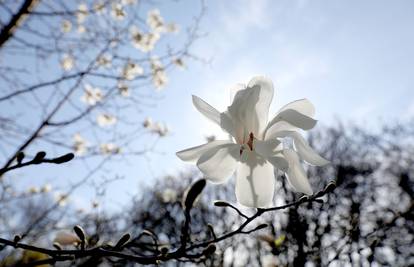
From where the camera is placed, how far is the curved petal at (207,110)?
3.32 ft

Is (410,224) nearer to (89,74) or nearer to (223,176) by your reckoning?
(89,74)

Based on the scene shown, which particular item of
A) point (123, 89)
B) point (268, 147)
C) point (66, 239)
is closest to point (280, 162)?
point (268, 147)

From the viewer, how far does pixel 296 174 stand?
0.97 m

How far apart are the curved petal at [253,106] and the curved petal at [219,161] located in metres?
0.08

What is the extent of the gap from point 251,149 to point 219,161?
0.35 feet

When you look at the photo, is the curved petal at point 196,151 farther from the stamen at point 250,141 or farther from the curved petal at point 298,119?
the curved petal at point 298,119

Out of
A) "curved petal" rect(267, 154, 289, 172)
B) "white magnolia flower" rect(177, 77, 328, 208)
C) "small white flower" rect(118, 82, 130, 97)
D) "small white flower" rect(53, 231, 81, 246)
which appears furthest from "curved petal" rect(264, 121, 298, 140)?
"small white flower" rect(118, 82, 130, 97)

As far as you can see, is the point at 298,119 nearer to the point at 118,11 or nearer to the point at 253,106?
the point at 253,106

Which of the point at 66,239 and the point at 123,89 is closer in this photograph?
the point at 66,239

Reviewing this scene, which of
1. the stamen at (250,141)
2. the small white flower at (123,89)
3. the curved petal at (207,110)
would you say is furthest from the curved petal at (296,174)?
the small white flower at (123,89)

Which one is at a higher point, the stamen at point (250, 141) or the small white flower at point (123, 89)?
the small white flower at point (123, 89)

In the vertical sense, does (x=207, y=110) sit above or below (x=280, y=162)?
above

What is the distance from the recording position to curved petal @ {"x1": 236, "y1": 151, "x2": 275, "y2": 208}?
99 cm

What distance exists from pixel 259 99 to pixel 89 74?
2443 mm
